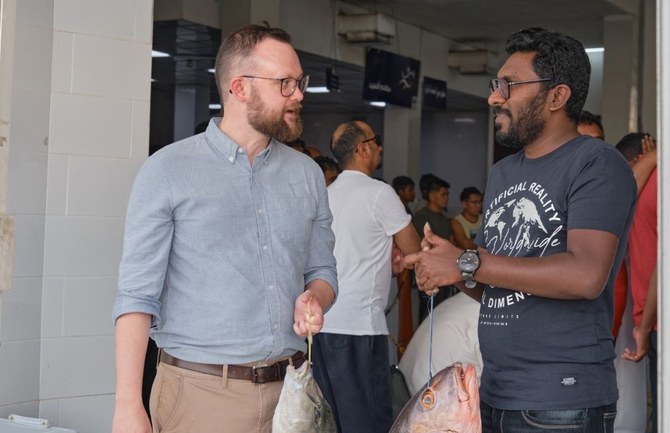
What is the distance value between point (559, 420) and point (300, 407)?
65cm

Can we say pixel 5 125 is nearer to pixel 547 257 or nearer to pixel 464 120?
pixel 547 257

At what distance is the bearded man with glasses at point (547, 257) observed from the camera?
8.24 feet

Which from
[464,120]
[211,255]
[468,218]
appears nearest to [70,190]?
[211,255]

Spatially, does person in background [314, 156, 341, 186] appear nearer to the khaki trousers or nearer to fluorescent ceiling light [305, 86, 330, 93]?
the khaki trousers

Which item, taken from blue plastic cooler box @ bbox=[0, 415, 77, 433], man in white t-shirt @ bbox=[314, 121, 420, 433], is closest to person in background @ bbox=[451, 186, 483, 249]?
man in white t-shirt @ bbox=[314, 121, 420, 433]

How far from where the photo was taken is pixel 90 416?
4.44 m

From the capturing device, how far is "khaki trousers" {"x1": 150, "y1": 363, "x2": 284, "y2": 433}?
258 cm

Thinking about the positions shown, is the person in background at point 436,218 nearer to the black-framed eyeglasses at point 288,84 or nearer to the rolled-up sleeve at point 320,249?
the rolled-up sleeve at point 320,249

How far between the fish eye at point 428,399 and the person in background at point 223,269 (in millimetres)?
405

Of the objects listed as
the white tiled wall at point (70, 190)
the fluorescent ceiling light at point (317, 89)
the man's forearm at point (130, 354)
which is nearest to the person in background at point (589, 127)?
the white tiled wall at point (70, 190)

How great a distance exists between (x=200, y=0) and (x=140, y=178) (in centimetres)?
815

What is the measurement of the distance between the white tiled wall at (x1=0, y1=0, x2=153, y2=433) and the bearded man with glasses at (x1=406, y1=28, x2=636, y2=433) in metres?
2.13

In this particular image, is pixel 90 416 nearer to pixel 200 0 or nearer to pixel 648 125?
pixel 200 0

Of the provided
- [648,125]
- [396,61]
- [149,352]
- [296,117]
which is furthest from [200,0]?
[296,117]
